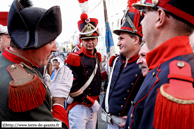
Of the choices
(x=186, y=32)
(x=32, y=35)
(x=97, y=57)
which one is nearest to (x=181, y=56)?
(x=186, y=32)

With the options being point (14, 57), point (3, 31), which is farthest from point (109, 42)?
point (14, 57)

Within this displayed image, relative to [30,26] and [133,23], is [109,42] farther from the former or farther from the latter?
[30,26]

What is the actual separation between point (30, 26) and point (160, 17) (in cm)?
109

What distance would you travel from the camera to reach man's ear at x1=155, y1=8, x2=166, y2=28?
1.06 metres

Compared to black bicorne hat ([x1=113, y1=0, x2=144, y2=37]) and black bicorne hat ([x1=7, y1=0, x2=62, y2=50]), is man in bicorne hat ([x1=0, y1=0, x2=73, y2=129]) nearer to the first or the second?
black bicorne hat ([x1=7, y1=0, x2=62, y2=50])

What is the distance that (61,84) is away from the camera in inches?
58.5

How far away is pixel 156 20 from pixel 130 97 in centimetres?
135

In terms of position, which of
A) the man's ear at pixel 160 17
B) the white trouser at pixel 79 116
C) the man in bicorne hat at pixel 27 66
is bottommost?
the white trouser at pixel 79 116

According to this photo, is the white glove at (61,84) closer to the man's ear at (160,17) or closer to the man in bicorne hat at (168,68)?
the man in bicorne hat at (168,68)

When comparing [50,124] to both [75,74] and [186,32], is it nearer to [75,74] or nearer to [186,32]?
[186,32]

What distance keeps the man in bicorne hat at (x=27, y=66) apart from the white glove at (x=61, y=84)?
0.01 meters

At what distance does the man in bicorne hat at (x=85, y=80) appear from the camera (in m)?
2.83

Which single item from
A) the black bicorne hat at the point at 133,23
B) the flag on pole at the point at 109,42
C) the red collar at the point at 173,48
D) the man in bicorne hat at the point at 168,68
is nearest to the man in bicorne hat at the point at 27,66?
the man in bicorne hat at the point at 168,68

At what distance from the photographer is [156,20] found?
1.13m
